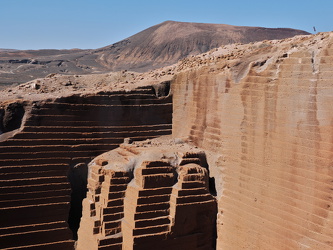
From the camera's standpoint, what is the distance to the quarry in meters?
5.87

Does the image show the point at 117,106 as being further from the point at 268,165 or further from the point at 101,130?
the point at 268,165

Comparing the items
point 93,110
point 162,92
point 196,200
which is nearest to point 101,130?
point 93,110

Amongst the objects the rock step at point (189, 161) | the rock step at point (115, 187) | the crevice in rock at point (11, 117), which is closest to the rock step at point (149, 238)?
the rock step at point (115, 187)

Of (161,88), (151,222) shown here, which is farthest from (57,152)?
(161,88)

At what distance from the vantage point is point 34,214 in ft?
22.5

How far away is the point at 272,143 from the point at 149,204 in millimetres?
2111

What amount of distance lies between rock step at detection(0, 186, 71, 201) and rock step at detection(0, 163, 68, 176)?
1.13ft

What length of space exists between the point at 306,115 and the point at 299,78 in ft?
1.80

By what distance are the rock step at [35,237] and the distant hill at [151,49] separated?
26575mm

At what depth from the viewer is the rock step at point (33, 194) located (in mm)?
6742

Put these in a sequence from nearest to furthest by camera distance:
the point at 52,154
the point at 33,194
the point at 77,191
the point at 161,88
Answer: the point at 33,194
the point at 52,154
the point at 77,191
the point at 161,88

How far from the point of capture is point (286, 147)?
6.07 m

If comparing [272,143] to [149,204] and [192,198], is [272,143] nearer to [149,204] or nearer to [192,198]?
[192,198]

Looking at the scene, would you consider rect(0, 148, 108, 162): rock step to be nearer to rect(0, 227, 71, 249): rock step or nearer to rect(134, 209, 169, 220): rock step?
rect(0, 227, 71, 249): rock step
